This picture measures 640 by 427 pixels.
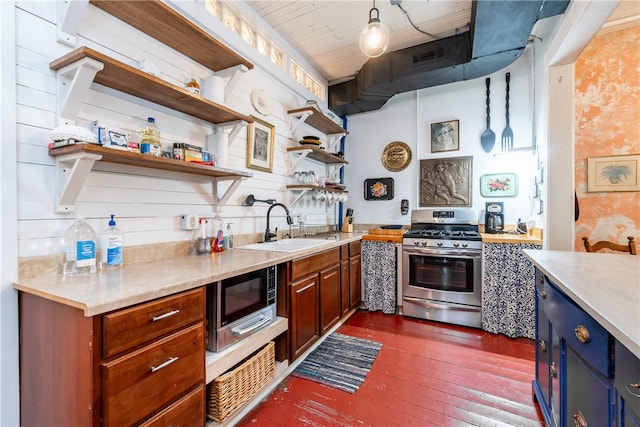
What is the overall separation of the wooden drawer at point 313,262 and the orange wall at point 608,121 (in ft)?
8.06

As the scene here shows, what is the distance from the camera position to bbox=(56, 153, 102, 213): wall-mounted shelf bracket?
1224 millimetres

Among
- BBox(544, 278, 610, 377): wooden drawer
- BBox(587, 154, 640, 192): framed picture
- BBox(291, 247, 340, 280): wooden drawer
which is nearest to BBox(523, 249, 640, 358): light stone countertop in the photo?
BBox(544, 278, 610, 377): wooden drawer

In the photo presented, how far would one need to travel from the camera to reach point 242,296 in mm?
1682

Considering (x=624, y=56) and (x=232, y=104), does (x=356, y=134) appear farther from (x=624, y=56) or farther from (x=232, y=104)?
(x=624, y=56)

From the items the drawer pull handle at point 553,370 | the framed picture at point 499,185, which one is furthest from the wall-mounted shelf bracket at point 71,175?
the framed picture at point 499,185

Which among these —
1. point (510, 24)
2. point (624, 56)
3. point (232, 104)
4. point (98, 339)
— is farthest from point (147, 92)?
point (624, 56)

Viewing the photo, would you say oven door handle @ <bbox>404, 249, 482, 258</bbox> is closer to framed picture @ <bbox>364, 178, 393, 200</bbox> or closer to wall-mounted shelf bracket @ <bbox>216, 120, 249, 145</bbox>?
framed picture @ <bbox>364, 178, 393, 200</bbox>

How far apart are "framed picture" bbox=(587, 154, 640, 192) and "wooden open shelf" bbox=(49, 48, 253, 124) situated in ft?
10.8

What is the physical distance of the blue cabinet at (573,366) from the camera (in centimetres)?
83

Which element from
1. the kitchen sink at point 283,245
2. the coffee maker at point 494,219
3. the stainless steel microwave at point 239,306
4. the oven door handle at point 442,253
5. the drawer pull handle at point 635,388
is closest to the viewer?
Answer: the drawer pull handle at point 635,388

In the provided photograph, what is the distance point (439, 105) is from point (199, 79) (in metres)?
2.94

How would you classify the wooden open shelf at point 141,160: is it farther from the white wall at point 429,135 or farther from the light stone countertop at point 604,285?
the white wall at point 429,135

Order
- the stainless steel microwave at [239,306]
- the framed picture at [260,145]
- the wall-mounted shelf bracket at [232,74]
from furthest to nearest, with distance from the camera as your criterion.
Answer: the framed picture at [260,145] → the wall-mounted shelf bracket at [232,74] → the stainless steel microwave at [239,306]

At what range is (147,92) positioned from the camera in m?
1.57
